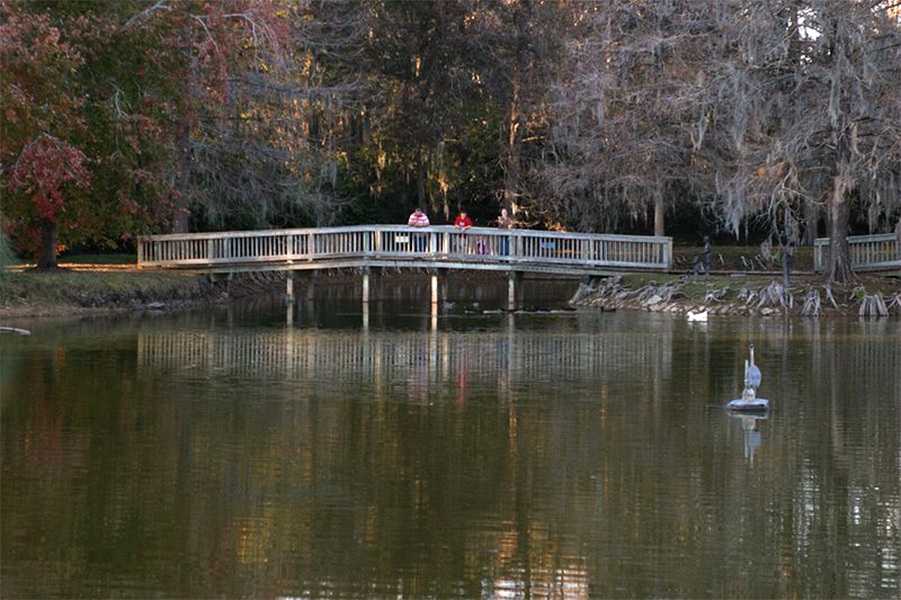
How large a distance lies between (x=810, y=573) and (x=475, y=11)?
39719 millimetres

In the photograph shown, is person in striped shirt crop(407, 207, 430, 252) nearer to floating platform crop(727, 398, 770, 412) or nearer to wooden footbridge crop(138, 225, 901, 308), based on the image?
wooden footbridge crop(138, 225, 901, 308)

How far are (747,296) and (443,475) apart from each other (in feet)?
70.1

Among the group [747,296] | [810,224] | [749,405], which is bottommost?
[749,405]

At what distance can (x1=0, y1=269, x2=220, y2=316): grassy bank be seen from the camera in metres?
29.7

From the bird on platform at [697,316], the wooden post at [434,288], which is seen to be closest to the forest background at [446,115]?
the bird on platform at [697,316]

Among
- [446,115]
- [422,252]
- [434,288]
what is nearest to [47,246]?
[422,252]

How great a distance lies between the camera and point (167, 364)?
2134cm

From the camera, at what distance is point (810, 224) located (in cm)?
4422

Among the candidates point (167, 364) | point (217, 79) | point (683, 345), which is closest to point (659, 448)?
point (167, 364)

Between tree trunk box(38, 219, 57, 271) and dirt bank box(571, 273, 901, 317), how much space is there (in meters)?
12.4

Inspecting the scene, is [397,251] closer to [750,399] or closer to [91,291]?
[91,291]

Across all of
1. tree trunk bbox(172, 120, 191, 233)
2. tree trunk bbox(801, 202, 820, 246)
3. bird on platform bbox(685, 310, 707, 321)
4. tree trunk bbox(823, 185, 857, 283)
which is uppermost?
tree trunk bbox(172, 120, 191, 233)

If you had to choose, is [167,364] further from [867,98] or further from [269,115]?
[269,115]

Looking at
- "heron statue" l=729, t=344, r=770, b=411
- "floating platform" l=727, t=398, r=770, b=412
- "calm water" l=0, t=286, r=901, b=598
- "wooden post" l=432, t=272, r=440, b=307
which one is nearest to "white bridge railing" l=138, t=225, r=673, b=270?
"wooden post" l=432, t=272, r=440, b=307
